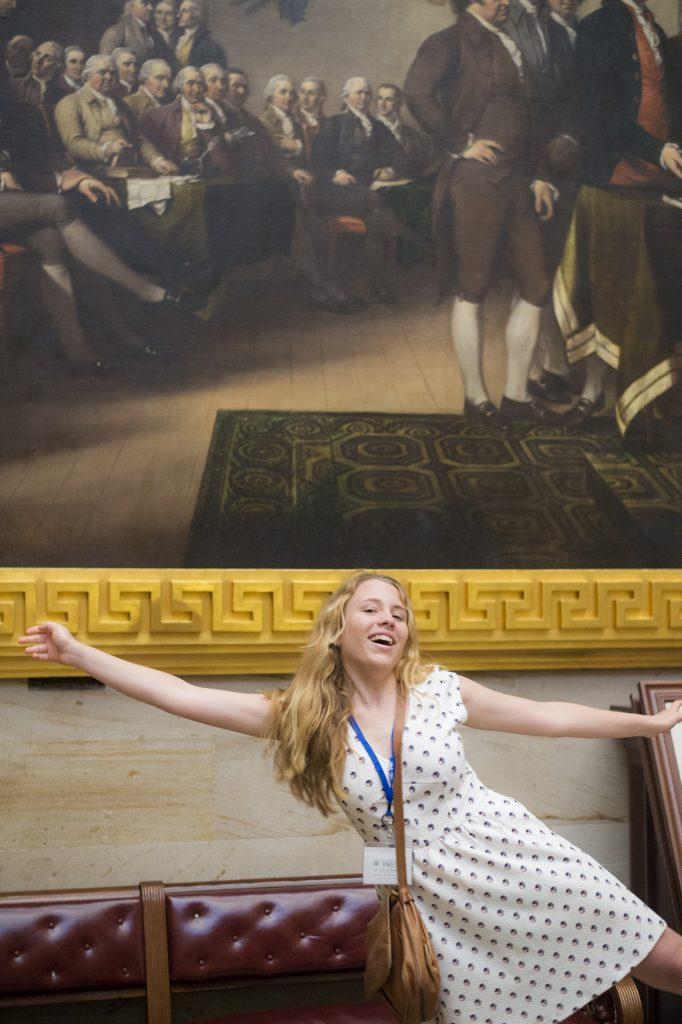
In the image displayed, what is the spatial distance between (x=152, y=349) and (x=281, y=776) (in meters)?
1.81

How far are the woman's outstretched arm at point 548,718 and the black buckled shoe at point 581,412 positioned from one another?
1525 millimetres

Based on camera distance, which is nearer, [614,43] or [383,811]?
[383,811]

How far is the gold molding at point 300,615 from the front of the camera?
3.96 metres

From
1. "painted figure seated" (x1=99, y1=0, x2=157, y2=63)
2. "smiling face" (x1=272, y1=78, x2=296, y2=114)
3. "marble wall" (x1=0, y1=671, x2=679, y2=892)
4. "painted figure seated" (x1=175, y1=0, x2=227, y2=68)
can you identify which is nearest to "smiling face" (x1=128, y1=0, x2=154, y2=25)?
"painted figure seated" (x1=99, y1=0, x2=157, y2=63)

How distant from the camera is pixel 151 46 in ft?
13.2

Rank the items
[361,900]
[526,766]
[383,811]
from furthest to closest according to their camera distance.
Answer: [526,766], [361,900], [383,811]

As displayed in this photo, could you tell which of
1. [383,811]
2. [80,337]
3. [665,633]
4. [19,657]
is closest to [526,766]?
[665,633]

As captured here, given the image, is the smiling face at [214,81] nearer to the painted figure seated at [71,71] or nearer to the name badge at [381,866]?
the painted figure seated at [71,71]

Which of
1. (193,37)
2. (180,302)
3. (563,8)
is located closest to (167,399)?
(180,302)

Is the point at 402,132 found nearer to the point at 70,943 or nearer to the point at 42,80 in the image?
the point at 42,80

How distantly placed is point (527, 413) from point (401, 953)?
7.61 ft

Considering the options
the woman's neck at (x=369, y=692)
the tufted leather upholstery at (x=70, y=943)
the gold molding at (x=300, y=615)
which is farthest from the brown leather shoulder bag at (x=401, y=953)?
the gold molding at (x=300, y=615)

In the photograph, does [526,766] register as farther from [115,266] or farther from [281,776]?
[115,266]

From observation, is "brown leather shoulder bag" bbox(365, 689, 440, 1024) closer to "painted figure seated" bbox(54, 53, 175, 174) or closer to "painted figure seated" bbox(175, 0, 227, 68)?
"painted figure seated" bbox(54, 53, 175, 174)
